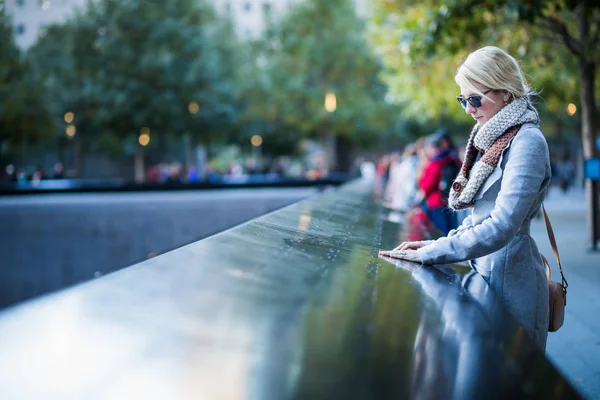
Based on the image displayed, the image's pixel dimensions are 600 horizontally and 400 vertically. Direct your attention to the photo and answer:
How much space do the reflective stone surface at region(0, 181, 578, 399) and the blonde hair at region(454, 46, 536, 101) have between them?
763 mm

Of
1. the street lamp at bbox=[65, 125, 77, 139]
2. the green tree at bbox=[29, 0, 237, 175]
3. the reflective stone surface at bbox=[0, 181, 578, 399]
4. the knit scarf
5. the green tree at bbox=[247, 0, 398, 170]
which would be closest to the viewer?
the reflective stone surface at bbox=[0, 181, 578, 399]

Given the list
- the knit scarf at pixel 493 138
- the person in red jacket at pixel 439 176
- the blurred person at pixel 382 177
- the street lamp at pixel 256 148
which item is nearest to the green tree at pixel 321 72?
the street lamp at pixel 256 148

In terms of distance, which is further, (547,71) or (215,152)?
(215,152)

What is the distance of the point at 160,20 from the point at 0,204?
26.0m

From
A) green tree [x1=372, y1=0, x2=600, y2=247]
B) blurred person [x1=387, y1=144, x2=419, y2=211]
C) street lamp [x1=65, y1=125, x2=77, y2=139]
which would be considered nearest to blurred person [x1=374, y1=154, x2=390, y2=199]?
blurred person [x1=387, y1=144, x2=419, y2=211]

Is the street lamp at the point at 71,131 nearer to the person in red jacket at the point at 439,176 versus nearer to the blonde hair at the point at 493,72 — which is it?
the person in red jacket at the point at 439,176

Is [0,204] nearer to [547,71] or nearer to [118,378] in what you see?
[547,71]

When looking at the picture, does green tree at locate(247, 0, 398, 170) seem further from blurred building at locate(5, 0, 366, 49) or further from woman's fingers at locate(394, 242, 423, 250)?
woman's fingers at locate(394, 242, 423, 250)

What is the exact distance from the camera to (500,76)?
2990mm

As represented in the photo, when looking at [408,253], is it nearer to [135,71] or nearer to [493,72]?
[493,72]

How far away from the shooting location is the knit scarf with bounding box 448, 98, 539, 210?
297 centimetres

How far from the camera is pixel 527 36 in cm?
1581

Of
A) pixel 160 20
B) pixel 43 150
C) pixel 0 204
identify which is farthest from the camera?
pixel 43 150

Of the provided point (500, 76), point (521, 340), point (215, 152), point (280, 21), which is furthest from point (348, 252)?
point (215, 152)
